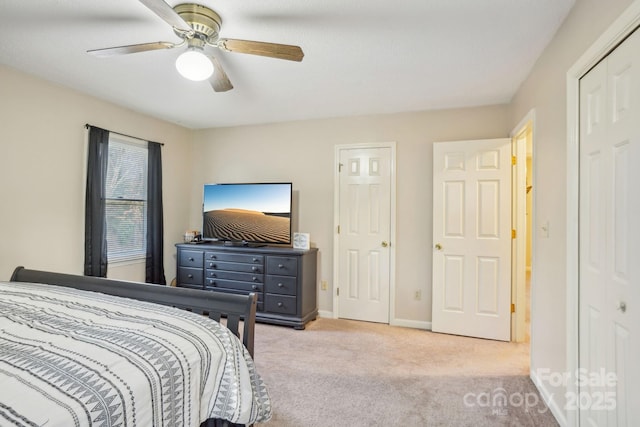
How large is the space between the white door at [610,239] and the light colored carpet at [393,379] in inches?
24.3

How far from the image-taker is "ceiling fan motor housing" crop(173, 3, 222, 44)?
183 cm

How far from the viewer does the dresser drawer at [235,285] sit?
3.72m

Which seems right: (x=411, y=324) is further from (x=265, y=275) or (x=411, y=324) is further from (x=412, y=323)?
(x=265, y=275)

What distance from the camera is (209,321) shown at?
1516 millimetres

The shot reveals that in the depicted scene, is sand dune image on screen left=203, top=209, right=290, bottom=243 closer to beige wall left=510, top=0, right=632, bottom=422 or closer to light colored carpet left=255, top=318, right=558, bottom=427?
light colored carpet left=255, top=318, right=558, bottom=427

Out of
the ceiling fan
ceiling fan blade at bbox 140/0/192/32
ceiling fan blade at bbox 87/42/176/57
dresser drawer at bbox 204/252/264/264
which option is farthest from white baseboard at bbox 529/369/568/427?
ceiling fan blade at bbox 87/42/176/57

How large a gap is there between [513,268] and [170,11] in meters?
3.46

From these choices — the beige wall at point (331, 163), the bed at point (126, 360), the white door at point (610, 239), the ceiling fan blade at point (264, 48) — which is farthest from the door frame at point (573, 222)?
the beige wall at point (331, 163)

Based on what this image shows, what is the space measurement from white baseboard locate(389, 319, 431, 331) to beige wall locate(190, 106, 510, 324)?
22 mm

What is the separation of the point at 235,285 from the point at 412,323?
2044mm

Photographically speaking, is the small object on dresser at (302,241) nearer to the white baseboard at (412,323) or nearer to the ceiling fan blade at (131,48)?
the white baseboard at (412,323)

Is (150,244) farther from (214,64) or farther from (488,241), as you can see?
(488,241)

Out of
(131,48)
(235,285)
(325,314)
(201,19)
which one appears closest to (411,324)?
(325,314)

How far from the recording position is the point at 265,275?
3.69 meters
